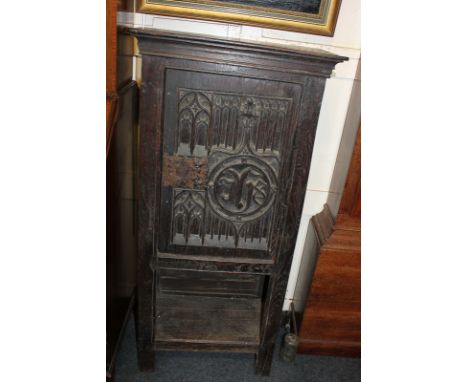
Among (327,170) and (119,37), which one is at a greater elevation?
(119,37)

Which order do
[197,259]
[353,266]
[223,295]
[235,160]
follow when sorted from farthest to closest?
[223,295], [353,266], [197,259], [235,160]

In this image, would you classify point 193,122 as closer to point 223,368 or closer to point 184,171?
point 184,171

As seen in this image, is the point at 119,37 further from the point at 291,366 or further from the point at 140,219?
the point at 291,366

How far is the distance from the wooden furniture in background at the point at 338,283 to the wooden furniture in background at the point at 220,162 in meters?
0.23

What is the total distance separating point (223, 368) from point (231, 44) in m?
1.36

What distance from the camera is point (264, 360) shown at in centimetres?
148

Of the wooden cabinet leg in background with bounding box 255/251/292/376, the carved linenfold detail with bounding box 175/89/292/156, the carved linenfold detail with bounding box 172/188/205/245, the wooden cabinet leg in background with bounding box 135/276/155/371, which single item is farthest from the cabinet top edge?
the wooden cabinet leg in background with bounding box 135/276/155/371

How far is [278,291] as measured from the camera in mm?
1330

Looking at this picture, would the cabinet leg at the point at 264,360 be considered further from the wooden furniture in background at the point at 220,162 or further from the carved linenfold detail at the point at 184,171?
the carved linenfold detail at the point at 184,171

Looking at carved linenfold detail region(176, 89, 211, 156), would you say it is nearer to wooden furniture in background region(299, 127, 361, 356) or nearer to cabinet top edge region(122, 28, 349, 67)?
cabinet top edge region(122, 28, 349, 67)

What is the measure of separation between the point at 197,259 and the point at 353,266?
666mm

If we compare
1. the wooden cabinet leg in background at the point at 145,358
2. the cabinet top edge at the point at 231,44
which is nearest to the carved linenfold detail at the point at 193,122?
the cabinet top edge at the point at 231,44
